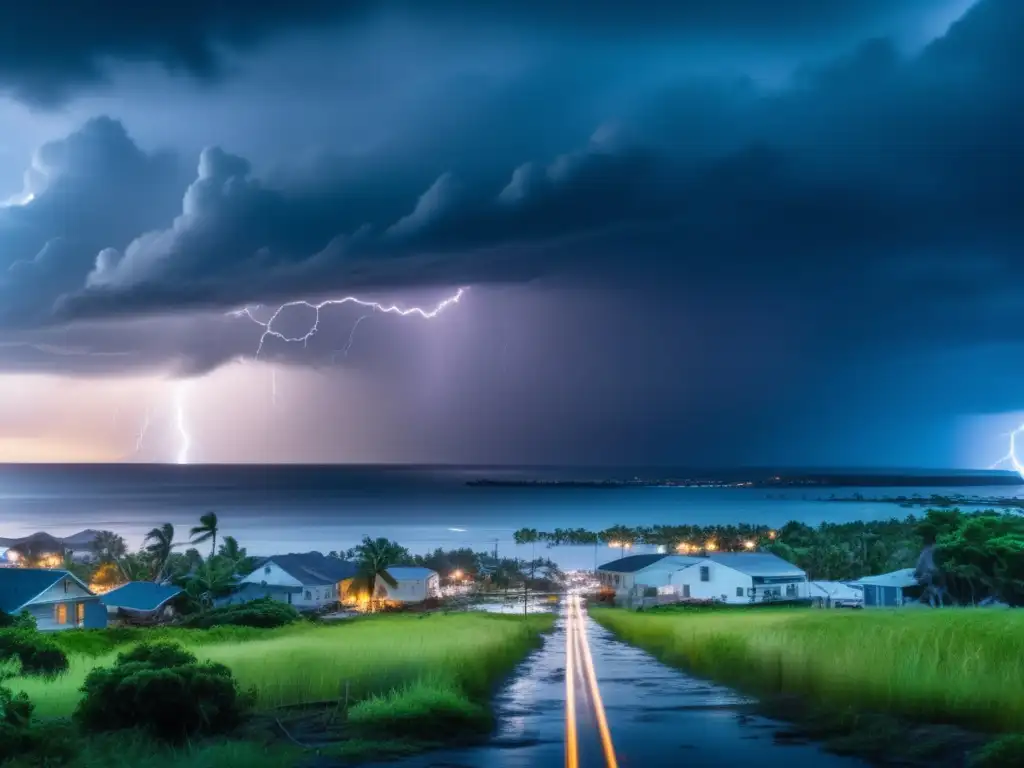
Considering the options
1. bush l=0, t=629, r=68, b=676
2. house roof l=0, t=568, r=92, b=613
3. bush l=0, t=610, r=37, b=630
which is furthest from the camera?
house roof l=0, t=568, r=92, b=613

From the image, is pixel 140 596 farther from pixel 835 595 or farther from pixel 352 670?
pixel 352 670

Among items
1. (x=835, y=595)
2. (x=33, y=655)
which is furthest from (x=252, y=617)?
(x=835, y=595)

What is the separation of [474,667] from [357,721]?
686cm

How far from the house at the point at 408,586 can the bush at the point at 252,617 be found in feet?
121

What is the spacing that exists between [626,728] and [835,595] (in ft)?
240

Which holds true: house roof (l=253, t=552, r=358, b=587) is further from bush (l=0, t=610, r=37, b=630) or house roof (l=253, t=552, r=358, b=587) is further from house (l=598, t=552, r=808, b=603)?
bush (l=0, t=610, r=37, b=630)

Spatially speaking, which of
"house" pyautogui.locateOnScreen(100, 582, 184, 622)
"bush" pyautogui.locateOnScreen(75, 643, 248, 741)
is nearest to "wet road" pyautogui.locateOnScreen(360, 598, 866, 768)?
"bush" pyautogui.locateOnScreen(75, 643, 248, 741)

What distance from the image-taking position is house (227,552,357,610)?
90.2 m

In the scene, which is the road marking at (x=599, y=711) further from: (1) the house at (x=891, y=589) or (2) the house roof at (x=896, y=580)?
(2) the house roof at (x=896, y=580)

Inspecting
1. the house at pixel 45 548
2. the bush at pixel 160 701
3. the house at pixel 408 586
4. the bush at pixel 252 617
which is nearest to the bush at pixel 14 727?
the bush at pixel 160 701

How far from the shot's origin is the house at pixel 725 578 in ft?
288

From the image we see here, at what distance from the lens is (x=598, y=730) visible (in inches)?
644

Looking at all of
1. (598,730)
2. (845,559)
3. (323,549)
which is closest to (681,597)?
(845,559)

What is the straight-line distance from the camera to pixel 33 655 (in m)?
27.0
